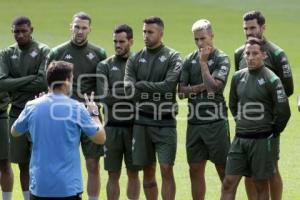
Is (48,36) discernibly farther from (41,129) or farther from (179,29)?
(41,129)

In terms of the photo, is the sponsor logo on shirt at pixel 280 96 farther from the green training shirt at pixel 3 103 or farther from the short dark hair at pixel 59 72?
the green training shirt at pixel 3 103

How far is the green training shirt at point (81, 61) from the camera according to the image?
1086 centimetres

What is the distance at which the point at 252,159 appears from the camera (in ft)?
32.0

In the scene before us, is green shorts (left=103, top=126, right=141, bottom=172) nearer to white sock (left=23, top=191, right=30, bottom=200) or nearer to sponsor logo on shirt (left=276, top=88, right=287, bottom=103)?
white sock (left=23, top=191, right=30, bottom=200)

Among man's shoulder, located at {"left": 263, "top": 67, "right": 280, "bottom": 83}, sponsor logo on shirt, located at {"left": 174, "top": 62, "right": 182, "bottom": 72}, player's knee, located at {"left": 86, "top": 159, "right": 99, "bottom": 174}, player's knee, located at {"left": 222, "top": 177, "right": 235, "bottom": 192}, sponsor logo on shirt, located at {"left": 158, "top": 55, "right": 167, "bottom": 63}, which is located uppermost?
sponsor logo on shirt, located at {"left": 158, "top": 55, "right": 167, "bottom": 63}

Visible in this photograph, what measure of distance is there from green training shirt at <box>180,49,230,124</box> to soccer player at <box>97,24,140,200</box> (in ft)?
2.64

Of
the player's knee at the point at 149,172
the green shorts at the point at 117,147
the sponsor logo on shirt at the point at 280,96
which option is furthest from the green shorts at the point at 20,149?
the sponsor logo on shirt at the point at 280,96

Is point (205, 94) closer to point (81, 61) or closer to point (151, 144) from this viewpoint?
point (151, 144)

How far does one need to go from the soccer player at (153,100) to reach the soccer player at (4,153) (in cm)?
181

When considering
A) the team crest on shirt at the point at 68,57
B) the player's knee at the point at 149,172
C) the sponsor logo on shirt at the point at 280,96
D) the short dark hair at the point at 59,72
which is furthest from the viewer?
the team crest on shirt at the point at 68,57

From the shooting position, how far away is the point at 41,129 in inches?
316

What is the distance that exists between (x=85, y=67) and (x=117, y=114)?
2.47ft

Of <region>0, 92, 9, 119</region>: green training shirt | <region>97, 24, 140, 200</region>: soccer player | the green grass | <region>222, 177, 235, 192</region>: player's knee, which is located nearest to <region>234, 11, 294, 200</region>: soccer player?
<region>222, 177, 235, 192</region>: player's knee

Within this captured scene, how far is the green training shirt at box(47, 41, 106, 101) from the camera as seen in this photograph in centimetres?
1086
